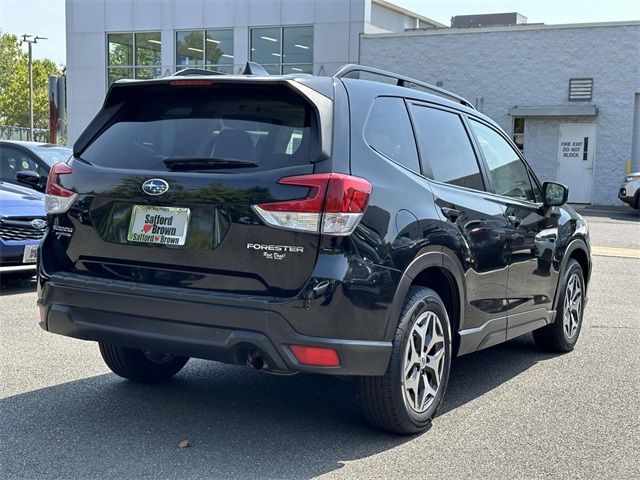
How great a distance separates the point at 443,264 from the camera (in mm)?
4371

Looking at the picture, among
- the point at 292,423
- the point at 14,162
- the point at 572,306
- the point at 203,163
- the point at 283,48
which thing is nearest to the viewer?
the point at 203,163

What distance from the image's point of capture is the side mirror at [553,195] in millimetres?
5930

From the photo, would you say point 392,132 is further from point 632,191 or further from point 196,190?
point 632,191

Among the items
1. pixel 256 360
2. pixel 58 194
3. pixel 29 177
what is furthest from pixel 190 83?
pixel 29 177

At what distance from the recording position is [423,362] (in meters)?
4.30

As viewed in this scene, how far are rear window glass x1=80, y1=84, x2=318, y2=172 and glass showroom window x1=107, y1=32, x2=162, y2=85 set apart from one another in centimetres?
2900

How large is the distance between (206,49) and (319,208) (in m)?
29.6

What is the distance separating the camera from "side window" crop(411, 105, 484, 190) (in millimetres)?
4660

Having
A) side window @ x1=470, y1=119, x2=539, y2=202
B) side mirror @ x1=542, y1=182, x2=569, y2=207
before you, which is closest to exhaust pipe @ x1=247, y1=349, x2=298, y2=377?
side window @ x1=470, y1=119, x2=539, y2=202

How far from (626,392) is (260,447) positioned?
8.70 ft

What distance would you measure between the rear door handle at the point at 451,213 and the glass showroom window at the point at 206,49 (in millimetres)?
27507

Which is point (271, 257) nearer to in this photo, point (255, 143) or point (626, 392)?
point (255, 143)

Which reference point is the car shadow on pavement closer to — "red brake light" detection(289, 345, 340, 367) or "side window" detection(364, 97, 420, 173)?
"red brake light" detection(289, 345, 340, 367)

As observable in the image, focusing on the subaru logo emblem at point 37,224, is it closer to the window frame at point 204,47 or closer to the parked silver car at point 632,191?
the parked silver car at point 632,191
